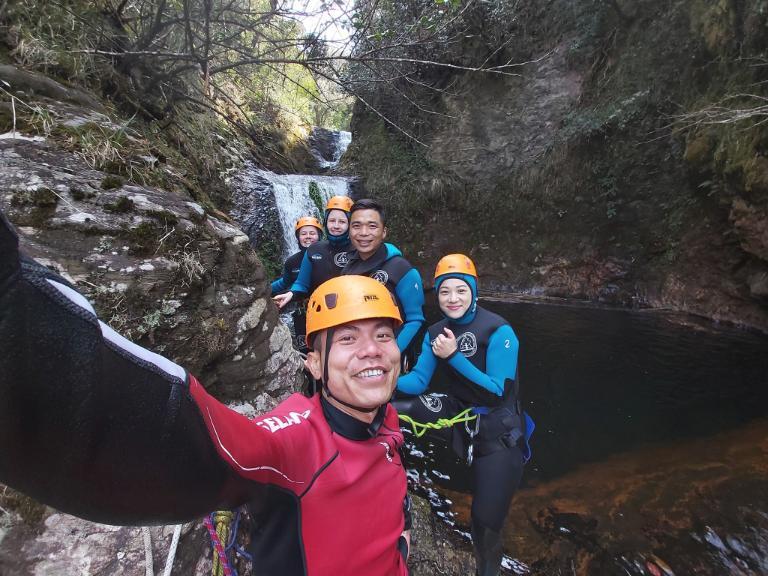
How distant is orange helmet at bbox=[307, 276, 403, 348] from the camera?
1468mm

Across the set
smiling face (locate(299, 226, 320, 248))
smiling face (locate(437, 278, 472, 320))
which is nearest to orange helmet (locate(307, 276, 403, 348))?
smiling face (locate(437, 278, 472, 320))

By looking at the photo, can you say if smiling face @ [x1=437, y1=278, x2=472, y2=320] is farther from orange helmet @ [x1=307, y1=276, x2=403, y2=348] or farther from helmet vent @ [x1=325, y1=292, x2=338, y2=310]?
helmet vent @ [x1=325, y1=292, x2=338, y2=310]

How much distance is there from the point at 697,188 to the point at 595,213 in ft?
8.10

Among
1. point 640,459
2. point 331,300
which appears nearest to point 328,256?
point 331,300

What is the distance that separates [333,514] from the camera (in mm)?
1237

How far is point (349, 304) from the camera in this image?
149 cm

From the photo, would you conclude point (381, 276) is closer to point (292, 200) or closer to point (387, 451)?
point (387, 451)

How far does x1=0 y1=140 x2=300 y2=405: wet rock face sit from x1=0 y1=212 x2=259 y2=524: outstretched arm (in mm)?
1814

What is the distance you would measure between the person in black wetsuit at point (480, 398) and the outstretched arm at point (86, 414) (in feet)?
6.82

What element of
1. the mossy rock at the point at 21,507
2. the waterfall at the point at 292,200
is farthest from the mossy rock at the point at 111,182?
the waterfall at the point at 292,200

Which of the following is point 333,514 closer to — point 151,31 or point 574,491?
point 574,491

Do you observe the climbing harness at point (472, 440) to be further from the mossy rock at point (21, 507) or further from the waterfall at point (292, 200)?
the waterfall at point (292, 200)

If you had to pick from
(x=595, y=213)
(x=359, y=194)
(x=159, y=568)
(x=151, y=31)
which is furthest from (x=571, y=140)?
(x=159, y=568)

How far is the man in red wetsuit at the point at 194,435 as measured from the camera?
571 millimetres
